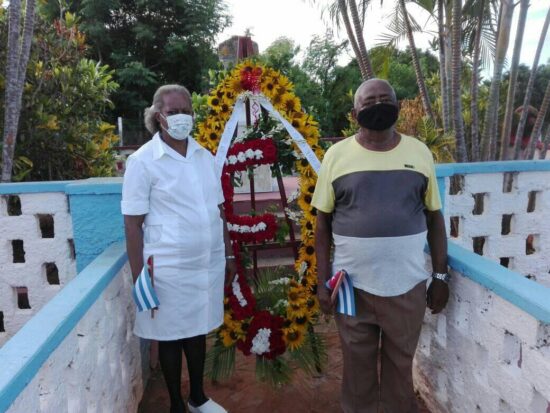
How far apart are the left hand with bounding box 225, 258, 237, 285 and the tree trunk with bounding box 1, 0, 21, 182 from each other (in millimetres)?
2105

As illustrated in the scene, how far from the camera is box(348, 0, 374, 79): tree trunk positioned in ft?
17.9

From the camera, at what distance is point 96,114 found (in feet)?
16.6

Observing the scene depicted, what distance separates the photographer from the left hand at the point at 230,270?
2.48m

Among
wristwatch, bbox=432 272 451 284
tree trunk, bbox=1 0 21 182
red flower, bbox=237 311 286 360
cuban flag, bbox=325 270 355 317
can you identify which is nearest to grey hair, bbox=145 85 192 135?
cuban flag, bbox=325 270 355 317

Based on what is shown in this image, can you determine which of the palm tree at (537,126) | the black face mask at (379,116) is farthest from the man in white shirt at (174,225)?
the palm tree at (537,126)

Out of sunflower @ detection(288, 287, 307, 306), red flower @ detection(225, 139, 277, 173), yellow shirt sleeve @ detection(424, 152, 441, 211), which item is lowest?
sunflower @ detection(288, 287, 307, 306)

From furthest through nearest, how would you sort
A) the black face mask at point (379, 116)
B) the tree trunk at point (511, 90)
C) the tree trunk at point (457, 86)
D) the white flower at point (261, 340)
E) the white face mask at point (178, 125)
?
1. the tree trunk at point (511, 90)
2. the tree trunk at point (457, 86)
3. the white flower at point (261, 340)
4. the white face mask at point (178, 125)
5. the black face mask at point (379, 116)

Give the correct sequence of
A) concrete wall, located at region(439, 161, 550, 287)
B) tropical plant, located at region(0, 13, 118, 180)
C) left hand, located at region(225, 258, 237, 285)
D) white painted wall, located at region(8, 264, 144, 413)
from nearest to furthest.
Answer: white painted wall, located at region(8, 264, 144, 413)
left hand, located at region(225, 258, 237, 285)
concrete wall, located at region(439, 161, 550, 287)
tropical plant, located at region(0, 13, 118, 180)

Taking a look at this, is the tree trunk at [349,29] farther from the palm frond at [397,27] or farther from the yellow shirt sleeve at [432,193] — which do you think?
the yellow shirt sleeve at [432,193]

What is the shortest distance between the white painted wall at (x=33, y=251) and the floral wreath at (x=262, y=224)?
1.01 m

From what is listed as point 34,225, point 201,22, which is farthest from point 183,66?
point 34,225

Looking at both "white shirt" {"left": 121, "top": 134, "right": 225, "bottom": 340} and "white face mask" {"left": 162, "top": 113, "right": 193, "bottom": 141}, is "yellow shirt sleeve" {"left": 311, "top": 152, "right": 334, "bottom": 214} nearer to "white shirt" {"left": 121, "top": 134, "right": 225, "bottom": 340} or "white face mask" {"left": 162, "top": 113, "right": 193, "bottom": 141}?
"white shirt" {"left": 121, "top": 134, "right": 225, "bottom": 340}

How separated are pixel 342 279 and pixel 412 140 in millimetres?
674

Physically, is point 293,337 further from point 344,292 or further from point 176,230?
point 176,230
